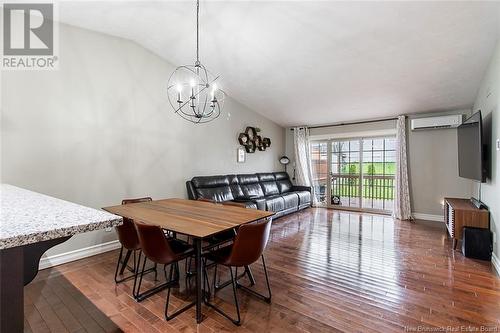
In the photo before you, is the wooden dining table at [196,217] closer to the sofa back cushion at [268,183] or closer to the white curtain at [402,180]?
the sofa back cushion at [268,183]

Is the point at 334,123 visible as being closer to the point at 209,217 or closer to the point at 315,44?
the point at 315,44

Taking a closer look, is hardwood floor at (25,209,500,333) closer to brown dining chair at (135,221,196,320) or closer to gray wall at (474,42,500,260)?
brown dining chair at (135,221,196,320)

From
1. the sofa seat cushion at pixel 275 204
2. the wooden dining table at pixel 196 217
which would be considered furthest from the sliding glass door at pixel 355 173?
the wooden dining table at pixel 196 217

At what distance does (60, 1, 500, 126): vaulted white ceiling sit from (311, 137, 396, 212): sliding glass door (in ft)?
4.32

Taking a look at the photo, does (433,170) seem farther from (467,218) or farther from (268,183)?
(268,183)

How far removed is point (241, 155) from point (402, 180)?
362 centimetres

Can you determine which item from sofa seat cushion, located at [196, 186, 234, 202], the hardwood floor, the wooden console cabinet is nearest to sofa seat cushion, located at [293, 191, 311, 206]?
sofa seat cushion, located at [196, 186, 234, 202]

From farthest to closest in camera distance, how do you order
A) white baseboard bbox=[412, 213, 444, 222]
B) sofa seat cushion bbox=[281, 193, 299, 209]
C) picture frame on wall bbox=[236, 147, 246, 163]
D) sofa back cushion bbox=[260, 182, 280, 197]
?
1. sofa back cushion bbox=[260, 182, 280, 197]
2. picture frame on wall bbox=[236, 147, 246, 163]
3. sofa seat cushion bbox=[281, 193, 299, 209]
4. white baseboard bbox=[412, 213, 444, 222]

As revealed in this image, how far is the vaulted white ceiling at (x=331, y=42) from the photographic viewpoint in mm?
2781

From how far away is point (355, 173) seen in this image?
20.4ft

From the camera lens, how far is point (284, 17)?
3.00 m

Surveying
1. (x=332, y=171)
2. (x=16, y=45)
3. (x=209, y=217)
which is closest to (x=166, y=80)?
(x=16, y=45)

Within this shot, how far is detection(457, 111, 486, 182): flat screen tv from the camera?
3266 mm

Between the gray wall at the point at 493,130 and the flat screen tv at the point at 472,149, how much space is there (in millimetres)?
113
